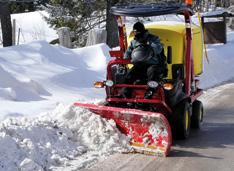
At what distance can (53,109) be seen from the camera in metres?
9.36

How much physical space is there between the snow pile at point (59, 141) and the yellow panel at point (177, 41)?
1.84 meters

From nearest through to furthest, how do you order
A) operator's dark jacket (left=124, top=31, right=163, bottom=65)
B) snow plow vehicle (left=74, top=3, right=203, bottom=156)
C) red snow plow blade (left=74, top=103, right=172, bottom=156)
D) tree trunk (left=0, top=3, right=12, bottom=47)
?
1. red snow plow blade (left=74, top=103, right=172, bottom=156)
2. snow plow vehicle (left=74, top=3, right=203, bottom=156)
3. operator's dark jacket (left=124, top=31, right=163, bottom=65)
4. tree trunk (left=0, top=3, right=12, bottom=47)

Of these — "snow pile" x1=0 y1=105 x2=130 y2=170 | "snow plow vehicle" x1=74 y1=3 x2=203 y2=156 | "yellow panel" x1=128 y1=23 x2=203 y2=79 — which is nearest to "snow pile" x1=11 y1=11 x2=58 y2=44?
"yellow panel" x1=128 y1=23 x2=203 y2=79

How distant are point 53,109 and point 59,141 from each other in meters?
2.32

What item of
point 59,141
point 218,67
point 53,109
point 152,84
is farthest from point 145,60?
point 218,67

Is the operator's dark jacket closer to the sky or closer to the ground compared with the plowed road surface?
closer to the sky

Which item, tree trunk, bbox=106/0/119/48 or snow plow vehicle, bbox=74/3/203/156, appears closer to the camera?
snow plow vehicle, bbox=74/3/203/156

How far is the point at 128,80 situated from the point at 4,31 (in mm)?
8658

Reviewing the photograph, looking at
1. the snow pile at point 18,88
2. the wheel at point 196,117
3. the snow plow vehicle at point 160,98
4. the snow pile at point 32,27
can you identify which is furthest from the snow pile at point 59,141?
the snow pile at point 32,27

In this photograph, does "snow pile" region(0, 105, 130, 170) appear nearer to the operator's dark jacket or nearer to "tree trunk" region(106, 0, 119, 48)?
the operator's dark jacket

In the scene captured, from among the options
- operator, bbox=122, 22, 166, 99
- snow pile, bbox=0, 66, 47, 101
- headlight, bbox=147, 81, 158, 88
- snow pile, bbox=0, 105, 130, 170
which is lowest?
snow pile, bbox=0, 66, 47, 101

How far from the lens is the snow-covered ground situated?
659cm

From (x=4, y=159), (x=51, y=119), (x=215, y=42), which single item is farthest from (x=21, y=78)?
(x=215, y=42)

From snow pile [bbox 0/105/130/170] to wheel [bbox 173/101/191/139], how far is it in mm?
958
